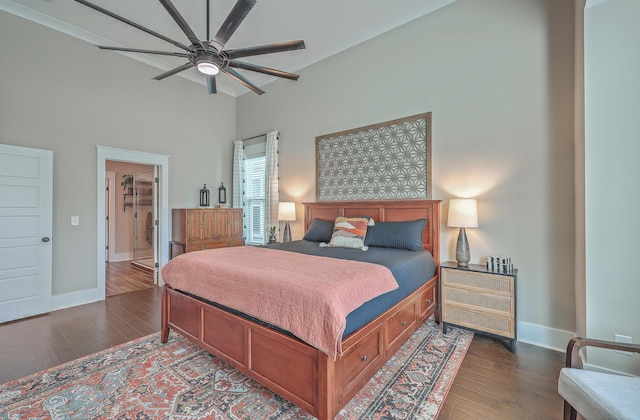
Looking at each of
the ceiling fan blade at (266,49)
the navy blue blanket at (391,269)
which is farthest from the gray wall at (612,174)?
the ceiling fan blade at (266,49)

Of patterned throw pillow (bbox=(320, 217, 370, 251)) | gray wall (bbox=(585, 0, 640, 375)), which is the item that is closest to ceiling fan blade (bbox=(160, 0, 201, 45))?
patterned throw pillow (bbox=(320, 217, 370, 251))

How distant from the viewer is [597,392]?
124 cm

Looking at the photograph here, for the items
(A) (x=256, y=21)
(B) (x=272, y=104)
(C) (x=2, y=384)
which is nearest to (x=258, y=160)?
(B) (x=272, y=104)

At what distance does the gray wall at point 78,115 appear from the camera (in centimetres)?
340

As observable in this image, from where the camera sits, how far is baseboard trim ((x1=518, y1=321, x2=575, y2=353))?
256cm

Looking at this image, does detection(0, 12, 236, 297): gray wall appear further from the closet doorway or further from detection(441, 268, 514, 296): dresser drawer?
detection(441, 268, 514, 296): dresser drawer

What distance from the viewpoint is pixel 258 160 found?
18.1 ft

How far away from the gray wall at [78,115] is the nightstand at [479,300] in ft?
15.2

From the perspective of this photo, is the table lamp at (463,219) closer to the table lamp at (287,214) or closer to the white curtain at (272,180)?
the table lamp at (287,214)

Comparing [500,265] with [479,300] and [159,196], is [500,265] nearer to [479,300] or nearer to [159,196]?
[479,300]

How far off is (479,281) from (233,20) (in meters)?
3.16

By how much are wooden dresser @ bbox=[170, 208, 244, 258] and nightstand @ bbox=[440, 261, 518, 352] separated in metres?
3.86

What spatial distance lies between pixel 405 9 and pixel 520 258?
3.21 metres

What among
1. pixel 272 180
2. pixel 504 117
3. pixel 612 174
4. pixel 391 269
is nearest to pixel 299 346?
pixel 391 269
